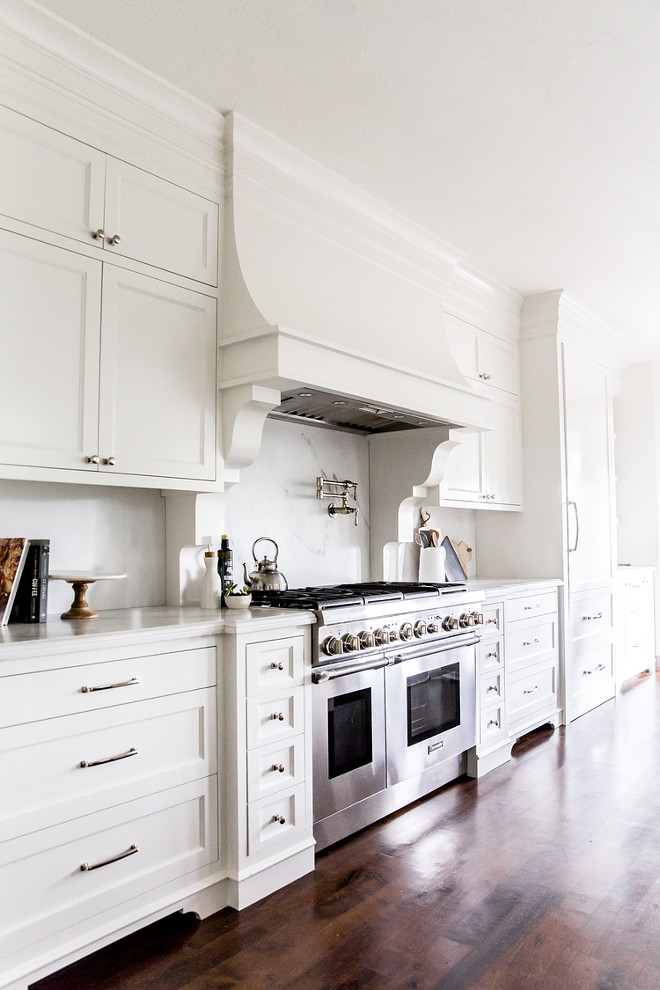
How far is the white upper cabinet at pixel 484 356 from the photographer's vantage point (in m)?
4.25

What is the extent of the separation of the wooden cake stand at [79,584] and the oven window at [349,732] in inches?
37.2

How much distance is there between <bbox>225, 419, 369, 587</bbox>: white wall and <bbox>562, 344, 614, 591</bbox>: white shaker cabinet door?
1613 millimetres

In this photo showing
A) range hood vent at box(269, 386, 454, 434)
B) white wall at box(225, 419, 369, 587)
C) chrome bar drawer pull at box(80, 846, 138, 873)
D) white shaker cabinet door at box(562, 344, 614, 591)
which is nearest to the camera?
chrome bar drawer pull at box(80, 846, 138, 873)

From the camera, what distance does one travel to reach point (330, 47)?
2330mm

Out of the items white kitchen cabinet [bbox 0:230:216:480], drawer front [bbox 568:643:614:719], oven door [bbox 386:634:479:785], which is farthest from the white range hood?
drawer front [bbox 568:643:614:719]

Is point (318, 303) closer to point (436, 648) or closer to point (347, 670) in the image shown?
point (347, 670)

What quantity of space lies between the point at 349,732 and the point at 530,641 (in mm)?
1777

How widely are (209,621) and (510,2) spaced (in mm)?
2104

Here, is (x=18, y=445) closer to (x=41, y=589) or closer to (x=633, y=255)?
(x=41, y=589)

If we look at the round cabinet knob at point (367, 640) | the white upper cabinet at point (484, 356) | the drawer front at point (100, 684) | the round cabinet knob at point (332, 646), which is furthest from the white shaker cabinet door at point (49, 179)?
the white upper cabinet at point (484, 356)

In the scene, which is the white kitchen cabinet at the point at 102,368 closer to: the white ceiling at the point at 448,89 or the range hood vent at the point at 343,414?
the range hood vent at the point at 343,414

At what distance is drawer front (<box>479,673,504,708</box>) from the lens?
365 cm

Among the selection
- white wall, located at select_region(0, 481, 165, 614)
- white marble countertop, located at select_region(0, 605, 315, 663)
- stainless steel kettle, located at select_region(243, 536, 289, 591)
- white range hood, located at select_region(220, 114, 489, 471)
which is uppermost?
white range hood, located at select_region(220, 114, 489, 471)

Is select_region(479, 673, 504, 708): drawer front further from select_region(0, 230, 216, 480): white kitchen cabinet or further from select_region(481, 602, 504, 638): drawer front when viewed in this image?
select_region(0, 230, 216, 480): white kitchen cabinet
